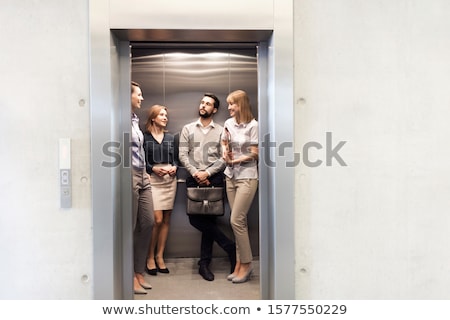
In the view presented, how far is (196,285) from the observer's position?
2982 millimetres

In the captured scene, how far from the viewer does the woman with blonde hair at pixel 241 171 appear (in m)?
2.97

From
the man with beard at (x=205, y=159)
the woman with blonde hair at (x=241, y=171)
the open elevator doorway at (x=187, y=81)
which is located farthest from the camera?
the open elevator doorway at (x=187, y=81)

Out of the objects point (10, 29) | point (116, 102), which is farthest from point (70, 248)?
point (10, 29)

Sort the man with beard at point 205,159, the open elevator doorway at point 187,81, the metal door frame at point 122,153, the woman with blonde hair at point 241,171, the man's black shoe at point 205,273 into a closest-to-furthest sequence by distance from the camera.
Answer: the metal door frame at point 122,153 → the woman with blonde hair at point 241,171 → the man's black shoe at point 205,273 → the man with beard at point 205,159 → the open elevator doorway at point 187,81

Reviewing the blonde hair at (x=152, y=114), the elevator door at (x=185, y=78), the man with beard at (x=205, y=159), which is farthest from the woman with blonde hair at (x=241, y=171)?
the blonde hair at (x=152, y=114)

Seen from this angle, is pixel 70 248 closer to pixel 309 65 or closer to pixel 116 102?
pixel 116 102

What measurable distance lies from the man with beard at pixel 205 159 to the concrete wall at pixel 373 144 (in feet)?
4.43

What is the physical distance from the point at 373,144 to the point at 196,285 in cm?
182

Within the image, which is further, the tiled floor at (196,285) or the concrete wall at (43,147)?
the tiled floor at (196,285)

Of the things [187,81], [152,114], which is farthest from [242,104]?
[152,114]

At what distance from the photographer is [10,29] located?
196cm
